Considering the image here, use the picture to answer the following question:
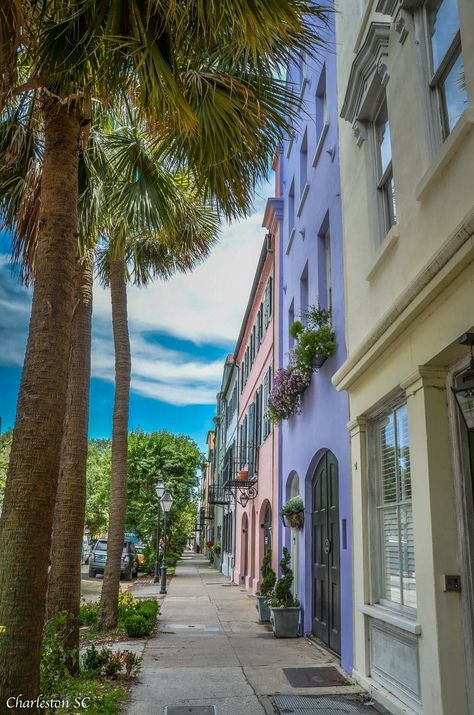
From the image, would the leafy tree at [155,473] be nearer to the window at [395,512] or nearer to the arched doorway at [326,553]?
the arched doorway at [326,553]

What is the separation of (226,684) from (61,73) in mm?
6270

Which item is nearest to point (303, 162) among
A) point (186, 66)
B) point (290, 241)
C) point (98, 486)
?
point (290, 241)

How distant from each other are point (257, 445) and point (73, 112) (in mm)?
15022

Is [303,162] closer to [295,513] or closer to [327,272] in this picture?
[327,272]

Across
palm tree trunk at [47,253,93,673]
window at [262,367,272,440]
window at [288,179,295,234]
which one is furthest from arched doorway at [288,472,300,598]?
window at [288,179,295,234]

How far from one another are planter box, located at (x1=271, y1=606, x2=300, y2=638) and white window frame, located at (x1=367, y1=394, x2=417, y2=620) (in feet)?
12.3

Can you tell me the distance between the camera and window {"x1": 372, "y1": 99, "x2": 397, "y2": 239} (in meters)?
6.70

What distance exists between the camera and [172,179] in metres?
7.82

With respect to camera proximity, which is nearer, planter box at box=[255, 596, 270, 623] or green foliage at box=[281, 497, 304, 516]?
green foliage at box=[281, 497, 304, 516]

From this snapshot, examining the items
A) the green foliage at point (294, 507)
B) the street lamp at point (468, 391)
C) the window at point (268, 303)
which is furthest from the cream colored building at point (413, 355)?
the window at point (268, 303)

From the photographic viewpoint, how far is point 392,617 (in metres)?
5.68

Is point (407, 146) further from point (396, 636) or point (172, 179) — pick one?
point (396, 636)

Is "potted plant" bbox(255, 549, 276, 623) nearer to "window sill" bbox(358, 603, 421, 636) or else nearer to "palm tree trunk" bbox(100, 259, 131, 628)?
"palm tree trunk" bbox(100, 259, 131, 628)

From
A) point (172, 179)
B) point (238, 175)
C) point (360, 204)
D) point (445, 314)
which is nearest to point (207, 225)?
point (172, 179)
